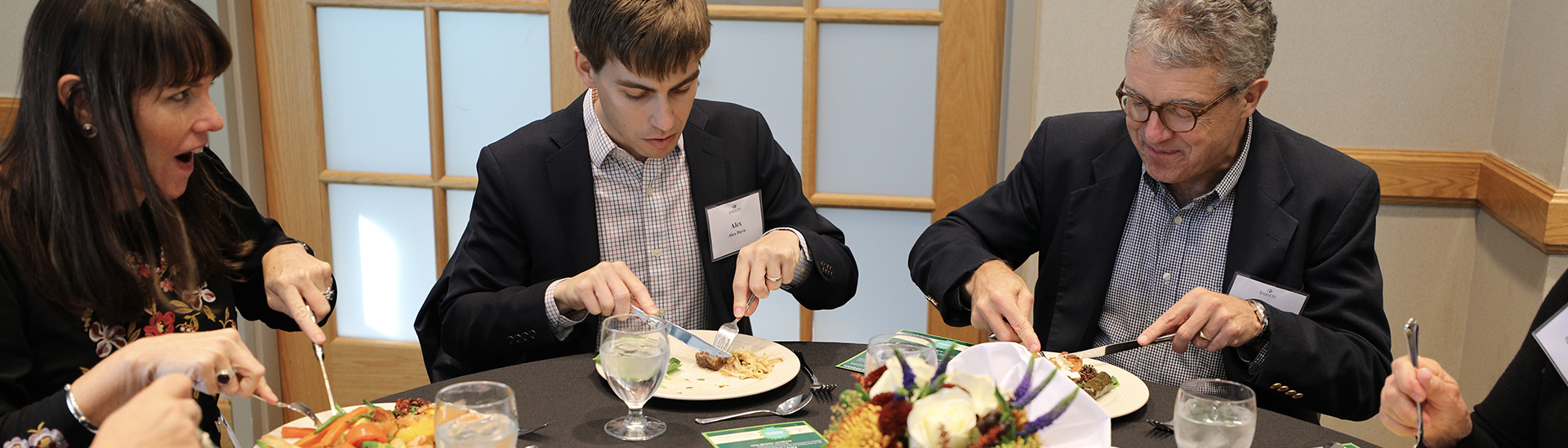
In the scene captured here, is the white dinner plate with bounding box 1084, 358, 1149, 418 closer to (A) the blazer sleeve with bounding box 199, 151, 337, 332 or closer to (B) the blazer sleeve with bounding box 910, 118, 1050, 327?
(B) the blazer sleeve with bounding box 910, 118, 1050, 327

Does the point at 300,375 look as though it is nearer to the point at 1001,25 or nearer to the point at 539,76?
the point at 539,76

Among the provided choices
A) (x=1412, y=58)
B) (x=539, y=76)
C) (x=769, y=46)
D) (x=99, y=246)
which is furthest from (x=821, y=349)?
(x=1412, y=58)

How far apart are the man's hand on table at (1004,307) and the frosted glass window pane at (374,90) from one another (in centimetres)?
202

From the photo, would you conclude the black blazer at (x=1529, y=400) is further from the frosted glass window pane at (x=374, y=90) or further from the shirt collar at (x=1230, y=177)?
the frosted glass window pane at (x=374, y=90)

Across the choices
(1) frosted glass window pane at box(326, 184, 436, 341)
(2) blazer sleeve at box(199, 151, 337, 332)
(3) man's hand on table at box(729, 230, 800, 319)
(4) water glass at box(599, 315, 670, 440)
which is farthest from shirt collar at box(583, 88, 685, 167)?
(1) frosted glass window pane at box(326, 184, 436, 341)

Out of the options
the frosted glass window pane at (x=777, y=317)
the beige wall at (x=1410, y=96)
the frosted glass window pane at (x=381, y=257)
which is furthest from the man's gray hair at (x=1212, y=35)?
the frosted glass window pane at (x=381, y=257)

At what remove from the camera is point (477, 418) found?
115 cm

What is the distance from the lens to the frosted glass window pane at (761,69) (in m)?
3.00

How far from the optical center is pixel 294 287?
162cm

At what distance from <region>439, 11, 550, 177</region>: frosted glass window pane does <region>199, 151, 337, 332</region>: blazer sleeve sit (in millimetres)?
1314

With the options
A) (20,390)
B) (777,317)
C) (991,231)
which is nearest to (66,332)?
(20,390)

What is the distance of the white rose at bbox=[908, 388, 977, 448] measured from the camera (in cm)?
100

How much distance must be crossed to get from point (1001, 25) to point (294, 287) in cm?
203

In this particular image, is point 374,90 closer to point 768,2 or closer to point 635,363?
point 768,2
